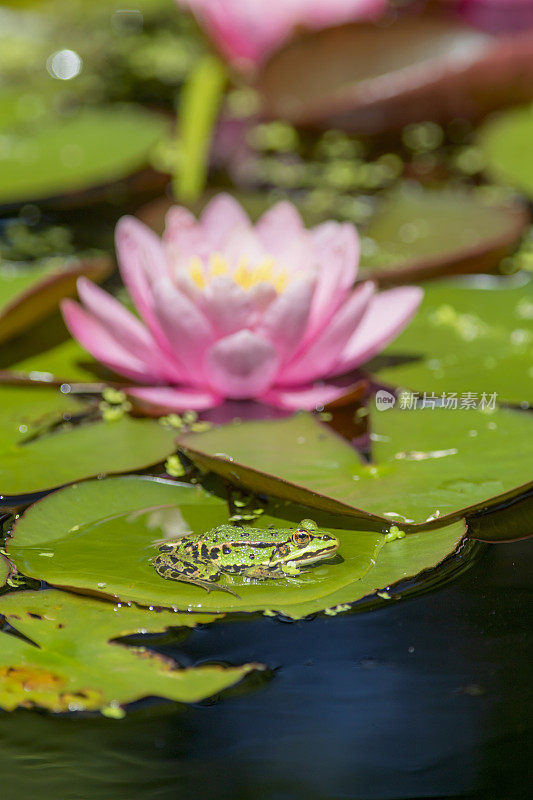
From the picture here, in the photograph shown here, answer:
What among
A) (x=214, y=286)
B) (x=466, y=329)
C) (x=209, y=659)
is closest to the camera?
(x=209, y=659)

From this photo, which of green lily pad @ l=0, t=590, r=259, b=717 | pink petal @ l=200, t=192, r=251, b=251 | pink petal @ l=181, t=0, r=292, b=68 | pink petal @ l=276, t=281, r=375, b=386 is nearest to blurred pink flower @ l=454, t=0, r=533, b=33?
pink petal @ l=181, t=0, r=292, b=68

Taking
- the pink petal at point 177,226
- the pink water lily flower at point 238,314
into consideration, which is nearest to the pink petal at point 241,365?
the pink water lily flower at point 238,314

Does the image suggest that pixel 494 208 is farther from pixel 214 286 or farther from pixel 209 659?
pixel 209 659

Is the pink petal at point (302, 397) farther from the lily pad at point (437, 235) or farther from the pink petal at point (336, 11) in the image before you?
the pink petal at point (336, 11)

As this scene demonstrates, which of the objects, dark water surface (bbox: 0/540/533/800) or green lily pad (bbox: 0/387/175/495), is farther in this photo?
green lily pad (bbox: 0/387/175/495)

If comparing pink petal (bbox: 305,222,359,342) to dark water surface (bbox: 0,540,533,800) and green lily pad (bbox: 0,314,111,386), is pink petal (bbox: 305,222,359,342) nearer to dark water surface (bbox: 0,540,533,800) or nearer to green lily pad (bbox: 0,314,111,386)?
green lily pad (bbox: 0,314,111,386)

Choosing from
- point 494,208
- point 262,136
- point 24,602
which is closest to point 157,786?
point 24,602

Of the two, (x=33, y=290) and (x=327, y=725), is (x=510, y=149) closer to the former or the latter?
(x=33, y=290)

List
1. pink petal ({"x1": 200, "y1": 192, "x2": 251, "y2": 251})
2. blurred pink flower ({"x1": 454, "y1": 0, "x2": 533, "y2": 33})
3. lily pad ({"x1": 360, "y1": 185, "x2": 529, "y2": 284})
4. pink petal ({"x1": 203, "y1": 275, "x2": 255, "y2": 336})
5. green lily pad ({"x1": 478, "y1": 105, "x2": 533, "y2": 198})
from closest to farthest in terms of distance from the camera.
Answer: pink petal ({"x1": 203, "y1": 275, "x2": 255, "y2": 336}), pink petal ({"x1": 200, "y1": 192, "x2": 251, "y2": 251}), lily pad ({"x1": 360, "y1": 185, "x2": 529, "y2": 284}), green lily pad ({"x1": 478, "y1": 105, "x2": 533, "y2": 198}), blurred pink flower ({"x1": 454, "y1": 0, "x2": 533, "y2": 33})
